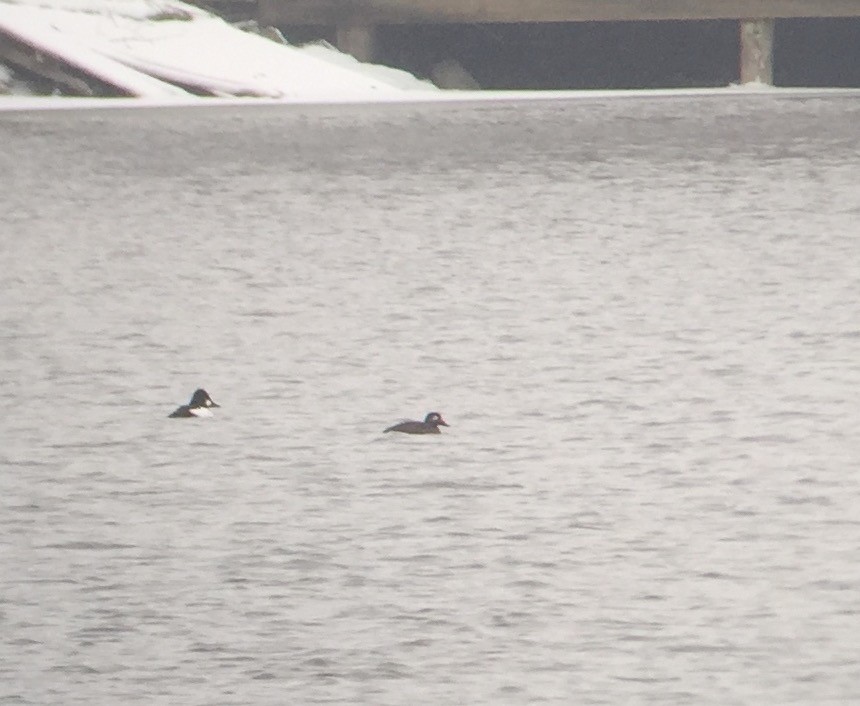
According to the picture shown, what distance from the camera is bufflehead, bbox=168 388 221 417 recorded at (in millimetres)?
6123

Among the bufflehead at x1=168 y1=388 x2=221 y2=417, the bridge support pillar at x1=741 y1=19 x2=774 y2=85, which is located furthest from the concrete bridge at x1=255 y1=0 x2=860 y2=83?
the bufflehead at x1=168 y1=388 x2=221 y2=417

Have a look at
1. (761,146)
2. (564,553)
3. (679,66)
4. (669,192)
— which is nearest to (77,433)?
(564,553)

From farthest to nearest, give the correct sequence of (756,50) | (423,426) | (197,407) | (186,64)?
(756,50) < (186,64) < (197,407) < (423,426)

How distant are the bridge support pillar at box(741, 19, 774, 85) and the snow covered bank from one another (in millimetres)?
3803

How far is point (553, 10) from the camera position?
83.7 feet

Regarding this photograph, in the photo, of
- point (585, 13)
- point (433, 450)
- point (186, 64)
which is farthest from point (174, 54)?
point (433, 450)

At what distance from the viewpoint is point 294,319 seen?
8.09m

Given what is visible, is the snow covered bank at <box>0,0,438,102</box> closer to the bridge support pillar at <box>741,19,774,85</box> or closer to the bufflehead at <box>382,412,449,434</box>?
the bridge support pillar at <box>741,19,774,85</box>

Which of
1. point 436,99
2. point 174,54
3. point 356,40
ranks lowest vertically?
point 436,99

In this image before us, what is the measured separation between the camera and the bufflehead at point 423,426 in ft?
19.4

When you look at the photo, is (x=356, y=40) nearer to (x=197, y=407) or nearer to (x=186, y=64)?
(x=186, y=64)

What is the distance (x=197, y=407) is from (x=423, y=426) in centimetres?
69

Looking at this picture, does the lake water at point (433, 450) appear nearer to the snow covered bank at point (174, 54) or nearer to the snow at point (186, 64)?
the snow at point (186, 64)

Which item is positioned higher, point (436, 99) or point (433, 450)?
point (436, 99)
